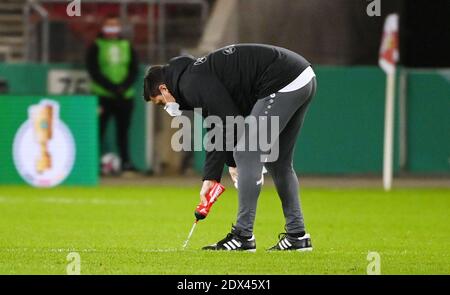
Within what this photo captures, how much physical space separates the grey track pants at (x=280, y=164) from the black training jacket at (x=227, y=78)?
5.1 inches

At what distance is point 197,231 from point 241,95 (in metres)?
3.30

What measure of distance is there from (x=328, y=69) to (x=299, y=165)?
178 centimetres

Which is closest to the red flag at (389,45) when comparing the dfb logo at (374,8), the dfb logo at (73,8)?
the dfb logo at (374,8)

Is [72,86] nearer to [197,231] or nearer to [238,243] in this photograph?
Answer: [197,231]

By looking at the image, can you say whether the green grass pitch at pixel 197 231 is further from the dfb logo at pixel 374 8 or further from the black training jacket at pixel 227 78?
the dfb logo at pixel 374 8

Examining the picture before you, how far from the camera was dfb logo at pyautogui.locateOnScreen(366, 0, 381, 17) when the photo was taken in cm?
2225

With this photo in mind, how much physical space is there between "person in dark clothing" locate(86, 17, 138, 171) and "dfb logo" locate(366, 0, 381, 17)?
411 cm

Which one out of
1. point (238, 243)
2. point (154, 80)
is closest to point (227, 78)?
point (154, 80)

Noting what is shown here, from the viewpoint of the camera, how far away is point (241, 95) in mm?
10648

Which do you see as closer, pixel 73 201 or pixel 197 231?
pixel 197 231

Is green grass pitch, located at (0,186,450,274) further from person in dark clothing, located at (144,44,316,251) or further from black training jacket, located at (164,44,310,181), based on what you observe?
black training jacket, located at (164,44,310,181)

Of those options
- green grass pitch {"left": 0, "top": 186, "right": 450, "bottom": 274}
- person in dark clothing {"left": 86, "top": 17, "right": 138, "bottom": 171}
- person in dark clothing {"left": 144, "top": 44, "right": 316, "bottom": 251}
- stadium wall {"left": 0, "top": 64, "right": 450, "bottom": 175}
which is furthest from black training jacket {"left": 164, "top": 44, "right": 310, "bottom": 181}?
stadium wall {"left": 0, "top": 64, "right": 450, "bottom": 175}
